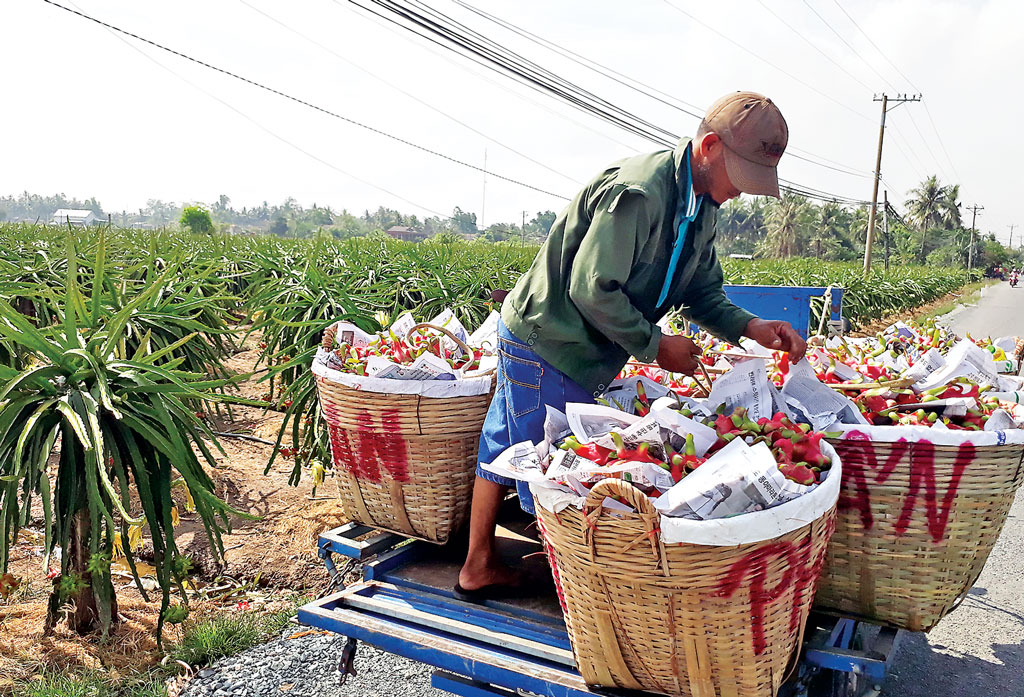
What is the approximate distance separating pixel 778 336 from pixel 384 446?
4.22 ft

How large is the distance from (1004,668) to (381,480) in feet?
7.92

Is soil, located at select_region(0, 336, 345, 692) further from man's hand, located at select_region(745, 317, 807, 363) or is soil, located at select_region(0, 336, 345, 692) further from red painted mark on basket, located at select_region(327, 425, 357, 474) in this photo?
man's hand, located at select_region(745, 317, 807, 363)

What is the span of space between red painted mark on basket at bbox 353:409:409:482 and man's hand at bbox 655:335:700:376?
91 cm

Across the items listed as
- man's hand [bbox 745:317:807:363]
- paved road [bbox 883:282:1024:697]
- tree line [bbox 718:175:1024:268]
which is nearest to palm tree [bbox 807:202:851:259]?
tree line [bbox 718:175:1024:268]

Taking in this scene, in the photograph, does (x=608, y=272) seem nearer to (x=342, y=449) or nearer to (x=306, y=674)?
(x=342, y=449)

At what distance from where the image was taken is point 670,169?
6.97ft

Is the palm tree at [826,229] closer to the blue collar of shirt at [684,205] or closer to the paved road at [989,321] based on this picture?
the paved road at [989,321]

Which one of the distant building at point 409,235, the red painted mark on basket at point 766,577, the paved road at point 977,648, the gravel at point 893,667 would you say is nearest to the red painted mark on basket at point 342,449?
the gravel at point 893,667

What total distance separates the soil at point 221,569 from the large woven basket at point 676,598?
1503mm

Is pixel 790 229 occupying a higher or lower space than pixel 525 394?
higher

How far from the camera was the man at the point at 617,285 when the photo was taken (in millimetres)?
2025

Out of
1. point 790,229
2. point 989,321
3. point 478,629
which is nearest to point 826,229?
point 790,229

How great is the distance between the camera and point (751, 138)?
6.59 feet

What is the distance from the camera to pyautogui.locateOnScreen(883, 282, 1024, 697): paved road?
288 cm
